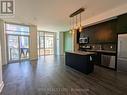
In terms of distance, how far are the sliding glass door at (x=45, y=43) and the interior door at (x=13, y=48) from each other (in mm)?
3579

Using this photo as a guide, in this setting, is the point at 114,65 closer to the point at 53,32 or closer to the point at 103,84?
Answer: the point at 103,84

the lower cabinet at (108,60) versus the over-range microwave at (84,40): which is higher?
the over-range microwave at (84,40)

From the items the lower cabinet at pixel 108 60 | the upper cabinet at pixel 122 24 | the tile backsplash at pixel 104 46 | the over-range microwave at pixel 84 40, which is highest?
the upper cabinet at pixel 122 24

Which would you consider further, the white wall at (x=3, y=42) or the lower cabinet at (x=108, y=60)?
the white wall at (x=3, y=42)

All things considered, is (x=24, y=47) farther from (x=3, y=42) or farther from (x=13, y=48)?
(x=3, y=42)

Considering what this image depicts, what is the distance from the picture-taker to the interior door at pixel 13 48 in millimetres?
7375

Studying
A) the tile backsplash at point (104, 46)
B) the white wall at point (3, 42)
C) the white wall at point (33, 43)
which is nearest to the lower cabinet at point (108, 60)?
the tile backsplash at point (104, 46)

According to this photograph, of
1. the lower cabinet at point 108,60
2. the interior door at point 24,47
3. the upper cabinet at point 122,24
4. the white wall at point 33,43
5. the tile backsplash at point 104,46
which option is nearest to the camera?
the upper cabinet at point 122,24

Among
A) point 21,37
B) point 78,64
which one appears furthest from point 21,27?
point 78,64

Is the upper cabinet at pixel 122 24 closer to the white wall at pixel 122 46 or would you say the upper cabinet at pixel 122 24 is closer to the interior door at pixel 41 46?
the white wall at pixel 122 46

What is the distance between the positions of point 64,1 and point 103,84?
3.33 m

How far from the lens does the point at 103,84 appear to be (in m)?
3.41

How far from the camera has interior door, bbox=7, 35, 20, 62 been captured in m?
7.38

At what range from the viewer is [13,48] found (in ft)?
25.0
